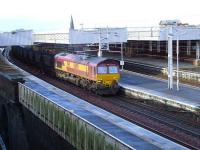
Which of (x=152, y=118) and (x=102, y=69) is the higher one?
(x=102, y=69)

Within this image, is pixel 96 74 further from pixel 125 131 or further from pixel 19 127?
pixel 125 131

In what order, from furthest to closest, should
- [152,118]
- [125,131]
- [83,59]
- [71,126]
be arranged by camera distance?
[83,59]
[152,118]
[71,126]
[125,131]

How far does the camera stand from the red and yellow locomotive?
44588 millimetres

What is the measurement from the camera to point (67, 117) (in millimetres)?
25688

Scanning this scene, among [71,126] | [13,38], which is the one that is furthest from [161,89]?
[13,38]

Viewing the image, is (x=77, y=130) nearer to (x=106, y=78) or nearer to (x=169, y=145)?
(x=169, y=145)

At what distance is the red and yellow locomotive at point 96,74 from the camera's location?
44.6m

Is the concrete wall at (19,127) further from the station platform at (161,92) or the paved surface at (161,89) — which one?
the paved surface at (161,89)

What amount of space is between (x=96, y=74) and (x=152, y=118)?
12.0m

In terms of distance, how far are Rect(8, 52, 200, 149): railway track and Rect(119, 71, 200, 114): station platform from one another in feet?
3.58

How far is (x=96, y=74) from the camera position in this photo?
147 ft

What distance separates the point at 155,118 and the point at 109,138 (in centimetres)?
1431

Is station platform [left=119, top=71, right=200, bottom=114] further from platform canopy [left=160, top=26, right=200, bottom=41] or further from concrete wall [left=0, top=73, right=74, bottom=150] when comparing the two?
platform canopy [left=160, top=26, right=200, bottom=41]

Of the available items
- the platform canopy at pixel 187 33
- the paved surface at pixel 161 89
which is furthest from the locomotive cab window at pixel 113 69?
the platform canopy at pixel 187 33
